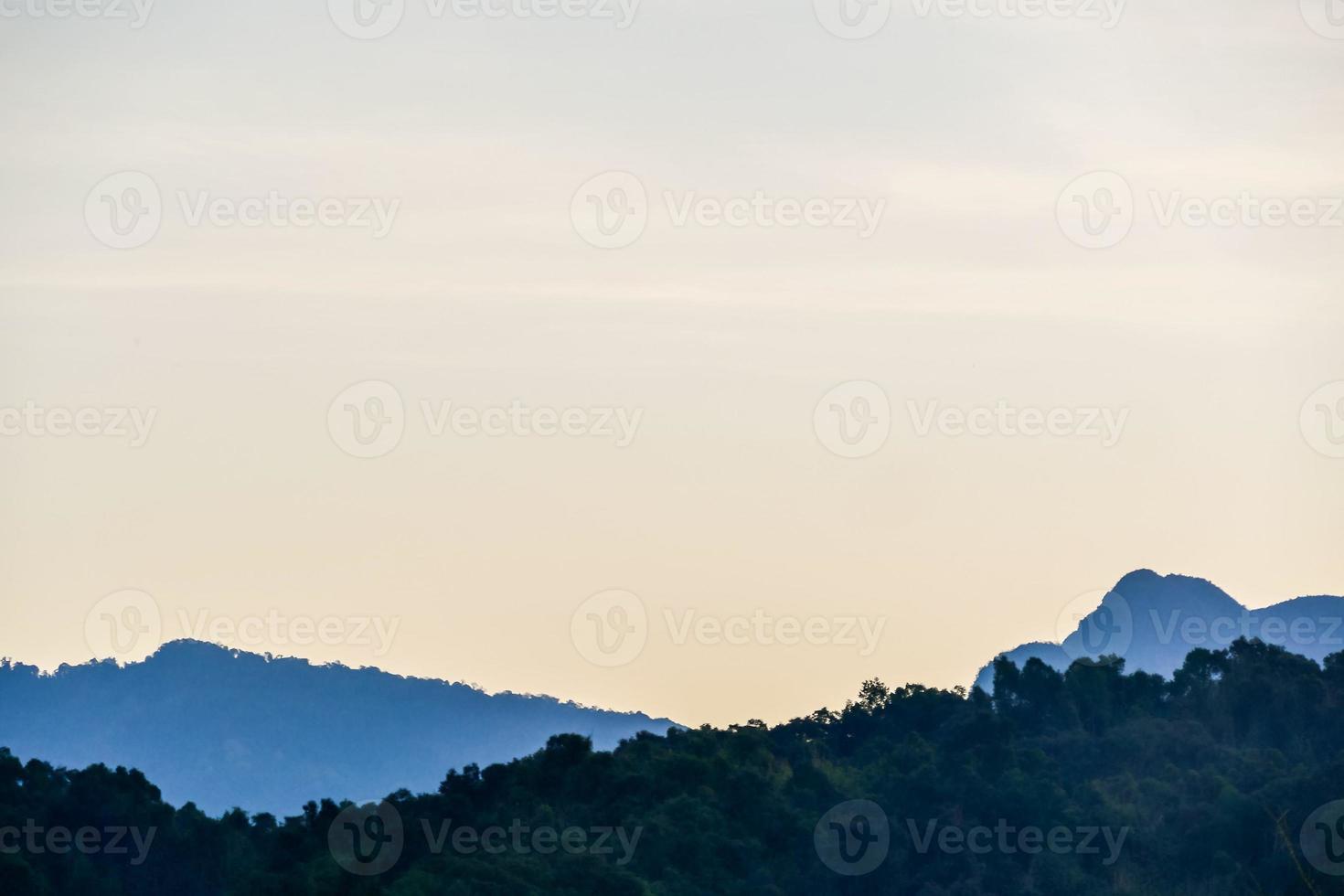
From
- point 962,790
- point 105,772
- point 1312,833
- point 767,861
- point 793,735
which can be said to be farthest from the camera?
point 793,735

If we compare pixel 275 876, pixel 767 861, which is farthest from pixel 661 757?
pixel 275 876

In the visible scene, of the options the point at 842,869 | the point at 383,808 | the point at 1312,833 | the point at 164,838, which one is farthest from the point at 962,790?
the point at 164,838

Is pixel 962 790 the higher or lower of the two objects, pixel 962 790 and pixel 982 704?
the lower

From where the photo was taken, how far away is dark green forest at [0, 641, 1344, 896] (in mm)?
57906

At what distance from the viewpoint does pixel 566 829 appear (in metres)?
60.1

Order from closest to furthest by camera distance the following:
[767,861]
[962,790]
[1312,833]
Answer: [1312,833] → [767,861] → [962,790]

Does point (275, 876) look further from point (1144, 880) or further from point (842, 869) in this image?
point (1144, 880)

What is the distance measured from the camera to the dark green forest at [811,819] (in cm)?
5791

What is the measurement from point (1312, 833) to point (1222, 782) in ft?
22.4

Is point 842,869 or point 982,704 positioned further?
point 982,704

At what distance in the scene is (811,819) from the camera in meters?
65.4

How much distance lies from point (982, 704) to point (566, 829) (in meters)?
22.8

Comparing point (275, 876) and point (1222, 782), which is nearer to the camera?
point (275, 876)

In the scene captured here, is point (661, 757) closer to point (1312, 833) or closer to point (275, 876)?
point (275, 876)
